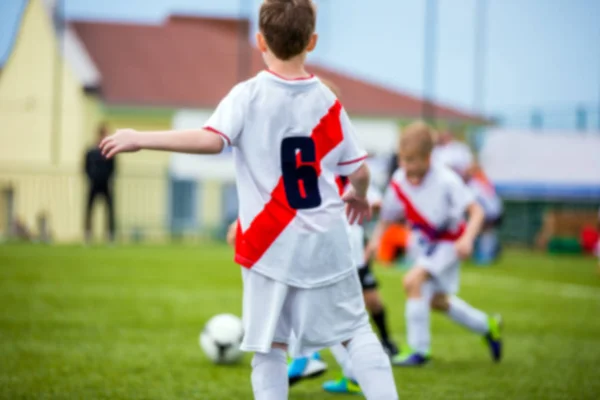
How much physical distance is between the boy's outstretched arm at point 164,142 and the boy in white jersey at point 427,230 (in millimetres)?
2703

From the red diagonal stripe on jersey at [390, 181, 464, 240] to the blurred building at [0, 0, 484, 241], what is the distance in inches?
177

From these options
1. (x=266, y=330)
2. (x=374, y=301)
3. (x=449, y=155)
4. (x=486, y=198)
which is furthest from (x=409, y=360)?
(x=486, y=198)

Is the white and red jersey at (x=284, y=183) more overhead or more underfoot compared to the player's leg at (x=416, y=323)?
more overhead

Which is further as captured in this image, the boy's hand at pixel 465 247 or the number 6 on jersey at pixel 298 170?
the boy's hand at pixel 465 247

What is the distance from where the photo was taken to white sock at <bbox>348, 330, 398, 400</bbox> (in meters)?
3.32

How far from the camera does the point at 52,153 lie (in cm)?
2211

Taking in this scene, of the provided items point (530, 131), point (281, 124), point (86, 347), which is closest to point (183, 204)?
point (530, 131)

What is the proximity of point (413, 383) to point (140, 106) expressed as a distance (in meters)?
25.8

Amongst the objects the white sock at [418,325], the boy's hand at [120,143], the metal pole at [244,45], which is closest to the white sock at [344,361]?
the white sock at [418,325]

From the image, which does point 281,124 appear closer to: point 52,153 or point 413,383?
point 413,383

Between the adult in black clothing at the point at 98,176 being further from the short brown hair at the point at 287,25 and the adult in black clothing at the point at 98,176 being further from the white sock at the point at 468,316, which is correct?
the short brown hair at the point at 287,25

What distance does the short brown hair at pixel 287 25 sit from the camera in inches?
130

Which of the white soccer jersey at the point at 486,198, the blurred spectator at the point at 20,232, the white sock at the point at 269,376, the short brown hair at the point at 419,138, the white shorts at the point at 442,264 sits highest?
the short brown hair at the point at 419,138

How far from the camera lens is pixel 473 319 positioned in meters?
6.10
